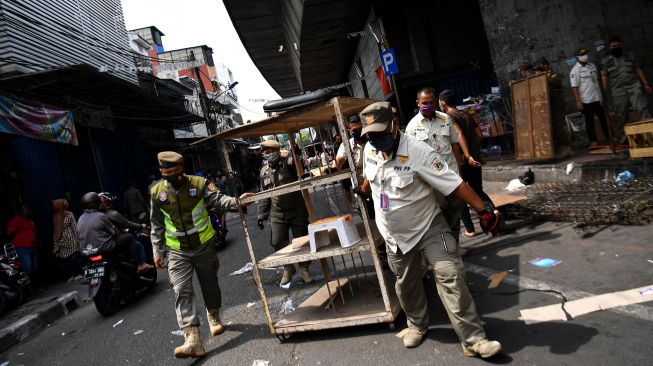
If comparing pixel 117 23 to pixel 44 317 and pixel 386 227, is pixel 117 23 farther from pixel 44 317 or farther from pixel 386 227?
pixel 386 227

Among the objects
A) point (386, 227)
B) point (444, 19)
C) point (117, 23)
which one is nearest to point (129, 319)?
point (386, 227)

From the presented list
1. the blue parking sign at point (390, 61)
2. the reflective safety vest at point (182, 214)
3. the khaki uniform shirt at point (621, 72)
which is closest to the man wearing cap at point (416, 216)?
the reflective safety vest at point (182, 214)

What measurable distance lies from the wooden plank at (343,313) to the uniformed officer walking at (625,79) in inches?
230

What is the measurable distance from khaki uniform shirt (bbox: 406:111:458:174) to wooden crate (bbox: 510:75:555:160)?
3992mm

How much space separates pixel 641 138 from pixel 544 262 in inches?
112

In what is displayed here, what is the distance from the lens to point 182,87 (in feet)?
83.4

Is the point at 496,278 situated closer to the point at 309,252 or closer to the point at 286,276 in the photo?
the point at 309,252

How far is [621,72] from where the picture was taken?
7.21 m

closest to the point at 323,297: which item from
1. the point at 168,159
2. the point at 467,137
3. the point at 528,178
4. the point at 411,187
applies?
the point at 411,187

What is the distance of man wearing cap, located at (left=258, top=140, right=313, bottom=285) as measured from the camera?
5.77 meters

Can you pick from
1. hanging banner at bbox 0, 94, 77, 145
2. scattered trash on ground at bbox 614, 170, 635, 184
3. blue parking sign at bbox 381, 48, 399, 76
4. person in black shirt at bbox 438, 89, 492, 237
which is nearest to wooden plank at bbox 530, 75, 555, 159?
scattered trash on ground at bbox 614, 170, 635, 184

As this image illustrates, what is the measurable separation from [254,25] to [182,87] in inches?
462

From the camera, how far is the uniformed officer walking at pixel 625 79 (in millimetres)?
7160

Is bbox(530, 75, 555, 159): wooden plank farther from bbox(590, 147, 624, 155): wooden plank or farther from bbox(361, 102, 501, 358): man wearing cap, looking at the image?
bbox(361, 102, 501, 358): man wearing cap
